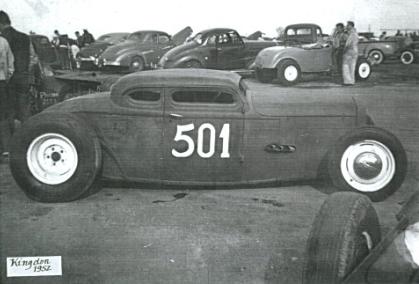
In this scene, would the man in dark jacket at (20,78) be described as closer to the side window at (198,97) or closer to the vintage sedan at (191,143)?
the vintage sedan at (191,143)

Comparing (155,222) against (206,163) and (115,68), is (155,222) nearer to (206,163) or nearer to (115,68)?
(206,163)

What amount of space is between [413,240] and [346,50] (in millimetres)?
2411

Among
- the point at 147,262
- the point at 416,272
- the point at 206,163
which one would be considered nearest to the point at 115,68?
the point at 206,163

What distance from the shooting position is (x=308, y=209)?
94.5 inches

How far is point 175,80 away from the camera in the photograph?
99.3 inches

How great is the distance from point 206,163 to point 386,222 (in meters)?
1.01

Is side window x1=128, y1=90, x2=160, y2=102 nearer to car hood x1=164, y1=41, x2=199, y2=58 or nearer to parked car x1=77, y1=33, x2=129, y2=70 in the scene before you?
car hood x1=164, y1=41, x2=199, y2=58

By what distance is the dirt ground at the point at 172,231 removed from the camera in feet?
6.48

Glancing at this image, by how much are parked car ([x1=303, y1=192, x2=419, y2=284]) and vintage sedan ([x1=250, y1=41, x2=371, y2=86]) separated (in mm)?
1069

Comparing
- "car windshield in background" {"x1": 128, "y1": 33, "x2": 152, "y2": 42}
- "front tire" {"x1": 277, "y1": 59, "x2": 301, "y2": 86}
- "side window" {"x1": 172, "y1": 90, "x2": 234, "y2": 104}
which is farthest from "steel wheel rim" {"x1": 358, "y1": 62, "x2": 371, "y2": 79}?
"car windshield in background" {"x1": 128, "y1": 33, "x2": 152, "y2": 42}

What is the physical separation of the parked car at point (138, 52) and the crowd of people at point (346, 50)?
3.40 feet

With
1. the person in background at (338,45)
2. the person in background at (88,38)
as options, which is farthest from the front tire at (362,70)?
the person in background at (88,38)
